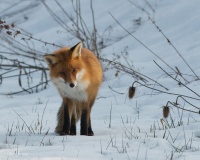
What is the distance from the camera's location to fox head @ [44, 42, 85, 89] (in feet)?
18.4

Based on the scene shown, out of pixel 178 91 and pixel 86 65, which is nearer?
pixel 86 65

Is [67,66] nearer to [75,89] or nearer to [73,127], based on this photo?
[75,89]

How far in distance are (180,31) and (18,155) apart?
8.37 metres

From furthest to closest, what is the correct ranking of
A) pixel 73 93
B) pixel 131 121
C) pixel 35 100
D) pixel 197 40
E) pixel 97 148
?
pixel 197 40
pixel 35 100
pixel 131 121
pixel 73 93
pixel 97 148

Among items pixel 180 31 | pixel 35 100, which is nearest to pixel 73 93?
pixel 35 100

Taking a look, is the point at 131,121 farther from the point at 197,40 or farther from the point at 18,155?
the point at 197,40

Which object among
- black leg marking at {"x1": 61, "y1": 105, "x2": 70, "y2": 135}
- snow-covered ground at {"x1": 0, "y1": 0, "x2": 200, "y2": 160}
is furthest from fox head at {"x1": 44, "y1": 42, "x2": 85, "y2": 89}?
snow-covered ground at {"x1": 0, "y1": 0, "x2": 200, "y2": 160}

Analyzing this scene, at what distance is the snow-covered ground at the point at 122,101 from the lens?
4734 mm

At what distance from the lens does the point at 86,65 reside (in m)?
5.91

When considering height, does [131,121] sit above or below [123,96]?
below

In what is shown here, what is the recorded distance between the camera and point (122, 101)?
29.1 feet

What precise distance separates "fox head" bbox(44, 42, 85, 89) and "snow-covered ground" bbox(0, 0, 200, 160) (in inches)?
24.1

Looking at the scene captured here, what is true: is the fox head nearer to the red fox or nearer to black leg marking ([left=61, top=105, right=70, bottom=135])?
the red fox

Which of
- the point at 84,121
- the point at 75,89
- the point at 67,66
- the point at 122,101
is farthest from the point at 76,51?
the point at 122,101
